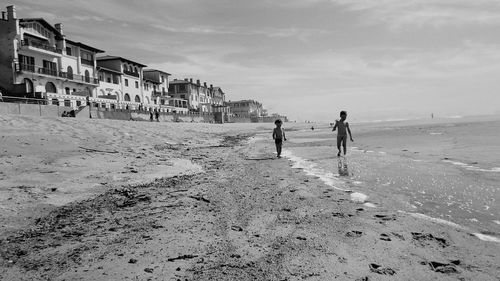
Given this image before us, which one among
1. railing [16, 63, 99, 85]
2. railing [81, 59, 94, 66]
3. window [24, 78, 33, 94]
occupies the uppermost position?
railing [81, 59, 94, 66]

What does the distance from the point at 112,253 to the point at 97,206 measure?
8.28 feet

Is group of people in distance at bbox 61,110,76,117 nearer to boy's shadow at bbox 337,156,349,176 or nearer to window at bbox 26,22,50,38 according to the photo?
window at bbox 26,22,50,38

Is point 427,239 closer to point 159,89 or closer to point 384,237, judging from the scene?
point 384,237

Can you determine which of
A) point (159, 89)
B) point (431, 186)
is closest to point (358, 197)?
point (431, 186)

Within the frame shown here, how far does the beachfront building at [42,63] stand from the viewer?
1527 inches

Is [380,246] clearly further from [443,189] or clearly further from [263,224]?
[443,189]

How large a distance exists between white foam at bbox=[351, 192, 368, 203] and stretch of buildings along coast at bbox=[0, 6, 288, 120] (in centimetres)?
A: 3240

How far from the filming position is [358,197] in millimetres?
6895

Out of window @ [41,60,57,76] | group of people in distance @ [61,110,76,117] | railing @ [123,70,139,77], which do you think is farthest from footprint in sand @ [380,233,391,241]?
railing @ [123,70,139,77]

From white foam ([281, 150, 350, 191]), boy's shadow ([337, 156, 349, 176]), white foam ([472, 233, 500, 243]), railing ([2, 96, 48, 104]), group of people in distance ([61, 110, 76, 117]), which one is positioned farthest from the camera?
group of people in distance ([61, 110, 76, 117])

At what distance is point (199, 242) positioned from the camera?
4301 mm

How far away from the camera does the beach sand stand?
11.7ft

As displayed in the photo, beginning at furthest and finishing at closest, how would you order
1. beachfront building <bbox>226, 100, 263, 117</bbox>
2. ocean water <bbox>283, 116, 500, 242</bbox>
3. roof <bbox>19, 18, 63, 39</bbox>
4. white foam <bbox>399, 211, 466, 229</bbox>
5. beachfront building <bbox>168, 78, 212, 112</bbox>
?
beachfront building <bbox>226, 100, 263, 117</bbox>
beachfront building <bbox>168, 78, 212, 112</bbox>
roof <bbox>19, 18, 63, 39</bbox>
ocean water <bbox>283, 116, 500, 242</bbox>
white foam <bbox>399, 211, 466, 229</bbox>

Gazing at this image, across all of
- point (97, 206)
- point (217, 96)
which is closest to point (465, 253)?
point (97, 206)
